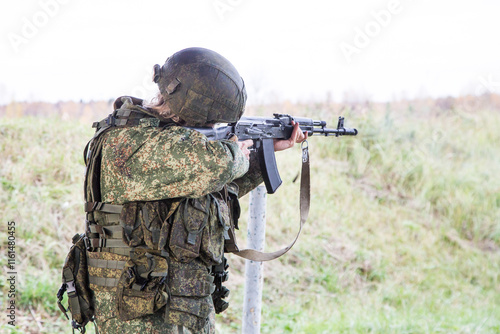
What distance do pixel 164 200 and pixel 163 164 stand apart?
0.26 metres

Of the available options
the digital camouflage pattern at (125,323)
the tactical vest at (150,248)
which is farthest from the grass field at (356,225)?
the tactical vest at (150,248)

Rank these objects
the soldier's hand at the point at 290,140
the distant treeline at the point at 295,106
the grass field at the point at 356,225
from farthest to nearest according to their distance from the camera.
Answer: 1. the distant treeline at the point at 295,106
2. the grass field at the point at 356,225
3. the soldier's hand at the point at 290,140

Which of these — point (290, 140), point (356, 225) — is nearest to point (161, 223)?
point (290, 140)

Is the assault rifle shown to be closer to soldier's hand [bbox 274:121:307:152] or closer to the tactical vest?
soldier's hand [bbox 274:121:307:152]

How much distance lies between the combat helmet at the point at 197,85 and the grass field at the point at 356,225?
261 centimetres

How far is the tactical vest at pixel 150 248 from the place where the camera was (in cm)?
227

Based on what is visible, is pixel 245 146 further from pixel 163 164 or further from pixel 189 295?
pixel 189 295

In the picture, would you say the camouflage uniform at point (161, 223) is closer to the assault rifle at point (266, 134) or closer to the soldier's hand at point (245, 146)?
the soldier's hand at point (245, 146)

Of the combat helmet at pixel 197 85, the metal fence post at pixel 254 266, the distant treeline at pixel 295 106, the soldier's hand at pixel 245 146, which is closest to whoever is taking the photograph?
the combat helmet at pixel 197 85

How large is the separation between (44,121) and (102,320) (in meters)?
4.43

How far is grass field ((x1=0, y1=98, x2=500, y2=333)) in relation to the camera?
185 inches

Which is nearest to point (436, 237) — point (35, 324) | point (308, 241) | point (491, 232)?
point (491, 232)

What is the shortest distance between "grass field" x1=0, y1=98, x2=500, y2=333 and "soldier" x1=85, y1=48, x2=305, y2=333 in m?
2.09

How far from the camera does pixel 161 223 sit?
232 cm
